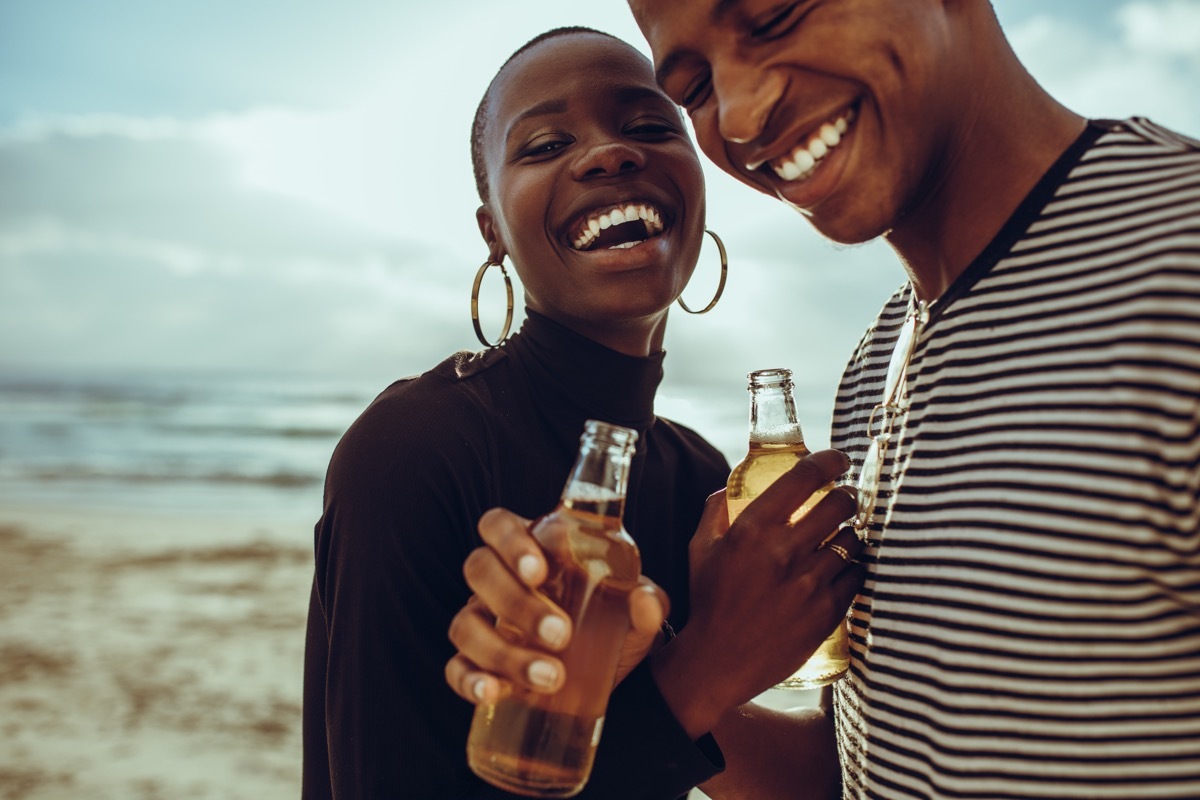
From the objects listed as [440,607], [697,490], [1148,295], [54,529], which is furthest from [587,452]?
[54,529]

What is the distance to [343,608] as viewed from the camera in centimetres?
193

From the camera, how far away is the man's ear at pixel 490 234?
9.23 feet

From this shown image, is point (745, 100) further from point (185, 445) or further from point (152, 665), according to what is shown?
point (185, 445)

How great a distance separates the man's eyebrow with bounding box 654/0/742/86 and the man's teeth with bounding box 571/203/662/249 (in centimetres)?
55

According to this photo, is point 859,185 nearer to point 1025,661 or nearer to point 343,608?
point 1025,661

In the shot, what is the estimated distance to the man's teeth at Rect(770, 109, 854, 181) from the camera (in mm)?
1624

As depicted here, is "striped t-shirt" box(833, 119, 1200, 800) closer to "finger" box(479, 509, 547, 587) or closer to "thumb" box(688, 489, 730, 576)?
"thumb" box(688, 489, 730, 576)

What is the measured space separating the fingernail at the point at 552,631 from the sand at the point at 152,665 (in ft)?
14.1

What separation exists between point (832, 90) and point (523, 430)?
3.75 feet

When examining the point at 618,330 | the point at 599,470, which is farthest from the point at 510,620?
the point at 618,330

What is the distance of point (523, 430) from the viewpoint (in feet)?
7.82

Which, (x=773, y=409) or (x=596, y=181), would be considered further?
(x=596, y=181)

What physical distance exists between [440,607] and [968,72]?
139 centimetres

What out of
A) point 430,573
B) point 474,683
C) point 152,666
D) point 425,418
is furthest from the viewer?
point 152,666
